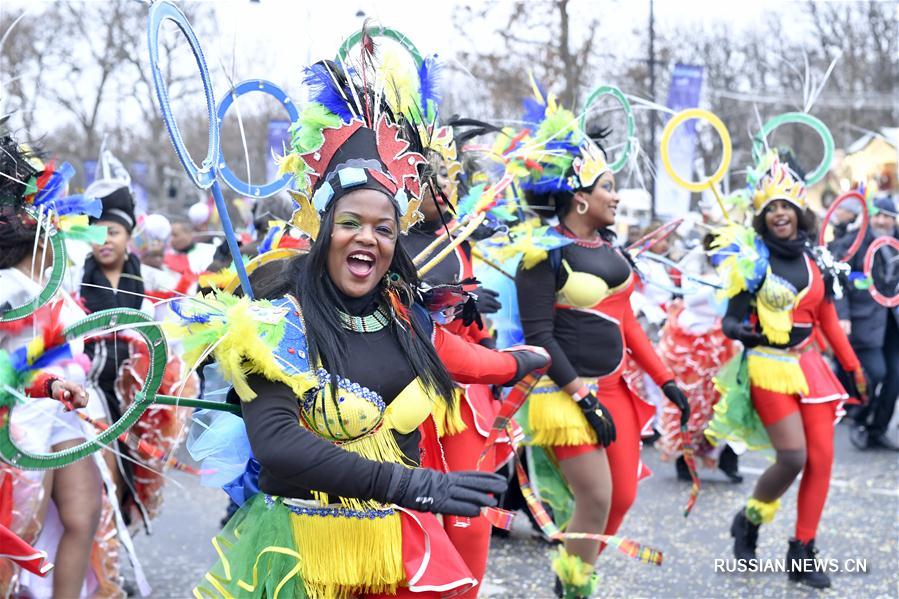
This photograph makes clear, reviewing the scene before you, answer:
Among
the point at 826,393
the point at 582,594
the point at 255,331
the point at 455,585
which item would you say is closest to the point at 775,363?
the point at 826,393

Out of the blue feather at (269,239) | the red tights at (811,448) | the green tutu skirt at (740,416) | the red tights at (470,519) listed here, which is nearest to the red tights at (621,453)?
the red tights at (470,519)

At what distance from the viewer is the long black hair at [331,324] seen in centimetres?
256

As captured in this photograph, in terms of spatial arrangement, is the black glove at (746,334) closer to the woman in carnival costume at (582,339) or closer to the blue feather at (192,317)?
the woman in carnival costume at (582,339)

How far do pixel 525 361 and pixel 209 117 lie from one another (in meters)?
1.15

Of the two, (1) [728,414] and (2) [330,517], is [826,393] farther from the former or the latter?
(2) [330,517]

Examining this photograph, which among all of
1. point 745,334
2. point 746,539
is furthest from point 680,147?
point 746,539

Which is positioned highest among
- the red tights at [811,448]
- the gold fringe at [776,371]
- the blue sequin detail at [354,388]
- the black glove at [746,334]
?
the blue sequin detail at [354,388]

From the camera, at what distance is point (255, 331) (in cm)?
239

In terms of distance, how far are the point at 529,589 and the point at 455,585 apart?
2762 millimetres

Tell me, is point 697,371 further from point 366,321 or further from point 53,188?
point 366,321

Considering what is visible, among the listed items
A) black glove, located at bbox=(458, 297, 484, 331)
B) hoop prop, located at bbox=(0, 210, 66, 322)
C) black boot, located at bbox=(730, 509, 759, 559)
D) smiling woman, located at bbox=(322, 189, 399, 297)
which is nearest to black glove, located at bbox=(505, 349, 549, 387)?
black glove, located at bbox=(458, 297, 484, 331)

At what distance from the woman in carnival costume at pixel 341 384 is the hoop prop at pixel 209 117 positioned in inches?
8.9

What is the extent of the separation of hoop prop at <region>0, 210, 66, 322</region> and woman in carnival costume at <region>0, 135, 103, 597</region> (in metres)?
0.02

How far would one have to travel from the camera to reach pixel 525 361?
3.13 metres
